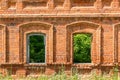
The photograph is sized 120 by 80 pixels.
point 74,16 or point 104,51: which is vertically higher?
point 74,16

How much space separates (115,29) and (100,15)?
0.96 m

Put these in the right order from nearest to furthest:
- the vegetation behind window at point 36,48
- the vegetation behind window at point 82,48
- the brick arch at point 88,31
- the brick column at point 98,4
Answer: the brick arch at point 88,31 → the brick column at point 98,4 → the vegetation behind window at point 82,48 → the vegetation behind window at point 36,48

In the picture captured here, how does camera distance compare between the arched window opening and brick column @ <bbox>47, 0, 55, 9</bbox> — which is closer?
brick column @ <bbox>47, 0, 55, 9</bbox>

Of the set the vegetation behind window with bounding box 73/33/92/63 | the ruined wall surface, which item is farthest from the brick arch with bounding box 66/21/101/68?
the vegetation behind window with bounding box 73/33/92/63

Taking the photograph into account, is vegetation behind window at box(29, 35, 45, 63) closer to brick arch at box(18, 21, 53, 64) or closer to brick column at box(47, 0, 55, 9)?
brick arch at box(18, 21, 53, 64)

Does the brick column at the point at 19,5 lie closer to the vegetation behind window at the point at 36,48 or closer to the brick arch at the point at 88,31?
the brick arch at the point at 88,31

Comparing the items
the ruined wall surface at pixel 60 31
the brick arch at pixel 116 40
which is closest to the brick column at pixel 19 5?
the ruined wall surface at pixel 60 31

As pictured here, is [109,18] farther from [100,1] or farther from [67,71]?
[67,71]

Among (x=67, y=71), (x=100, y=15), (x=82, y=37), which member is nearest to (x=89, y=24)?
(x=100, y=15)

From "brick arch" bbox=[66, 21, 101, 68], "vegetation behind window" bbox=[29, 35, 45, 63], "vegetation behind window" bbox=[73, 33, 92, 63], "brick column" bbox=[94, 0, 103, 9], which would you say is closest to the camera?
"brick arch" bbox=[66, 21, 101, 68]

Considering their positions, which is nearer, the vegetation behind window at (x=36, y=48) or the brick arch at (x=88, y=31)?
the brick arch at (x=88, y=31)

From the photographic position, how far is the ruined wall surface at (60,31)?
75.0 feet

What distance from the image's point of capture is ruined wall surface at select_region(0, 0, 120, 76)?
75.0ft

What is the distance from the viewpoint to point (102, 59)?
905 inches
